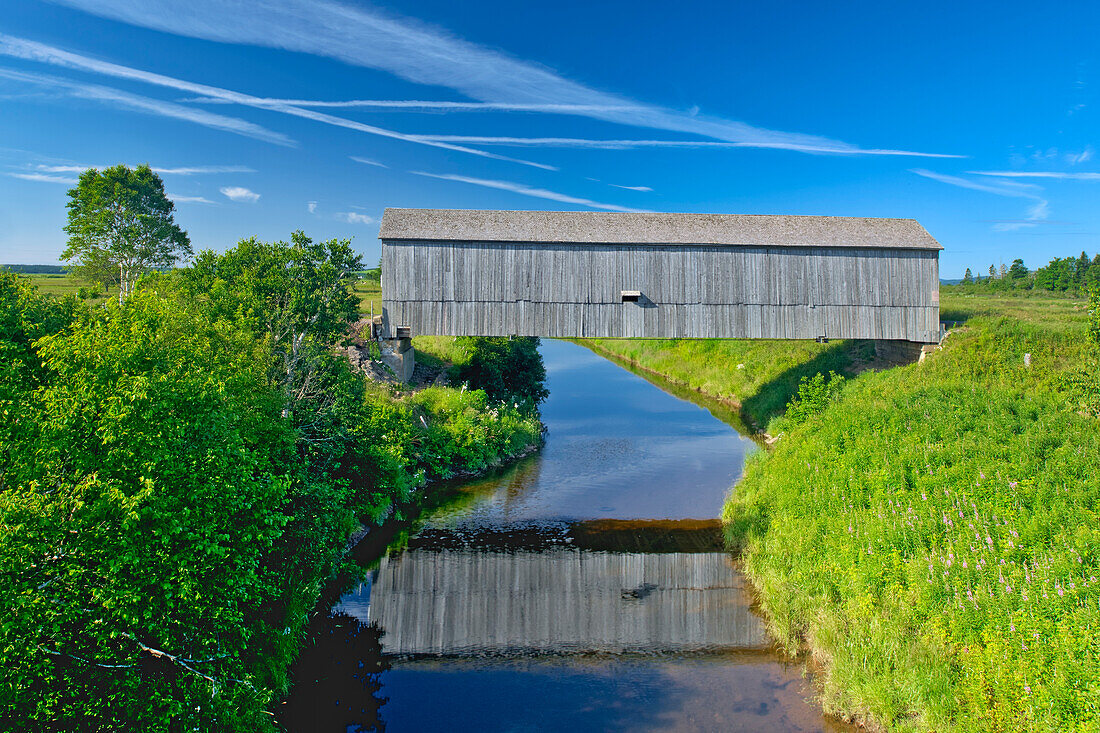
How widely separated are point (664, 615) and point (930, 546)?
15.1 ft

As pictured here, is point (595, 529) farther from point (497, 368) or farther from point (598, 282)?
point (497, 368)

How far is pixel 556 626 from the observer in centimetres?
1169

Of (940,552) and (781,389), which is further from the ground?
(781,389)

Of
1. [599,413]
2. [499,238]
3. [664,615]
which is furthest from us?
[599,413]

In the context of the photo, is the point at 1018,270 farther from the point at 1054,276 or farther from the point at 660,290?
the point at 660,290

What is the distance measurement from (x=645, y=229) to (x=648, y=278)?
1815 mm

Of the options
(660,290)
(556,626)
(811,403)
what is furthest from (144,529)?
(660,290)

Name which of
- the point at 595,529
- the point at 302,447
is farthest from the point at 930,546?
the point at 302,447

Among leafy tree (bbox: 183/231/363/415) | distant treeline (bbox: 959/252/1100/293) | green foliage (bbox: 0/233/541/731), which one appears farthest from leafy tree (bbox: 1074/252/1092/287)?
green foliage (bbox: 0/233/541/731)

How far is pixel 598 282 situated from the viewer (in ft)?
73.2

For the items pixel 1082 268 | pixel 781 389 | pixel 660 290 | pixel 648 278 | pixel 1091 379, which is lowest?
pixel 781 389

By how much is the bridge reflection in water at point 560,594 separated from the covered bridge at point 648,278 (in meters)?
8.60

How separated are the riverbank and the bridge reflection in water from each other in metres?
1.01

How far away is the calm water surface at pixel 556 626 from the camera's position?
927cm
